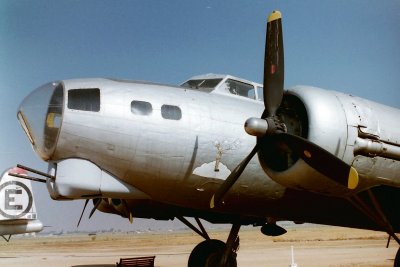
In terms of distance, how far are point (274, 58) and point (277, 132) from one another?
5.06 ft

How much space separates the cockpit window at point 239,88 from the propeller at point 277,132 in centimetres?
185

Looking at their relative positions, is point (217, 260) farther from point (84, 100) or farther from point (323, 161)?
point (84, 100)

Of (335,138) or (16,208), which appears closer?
(335,138)

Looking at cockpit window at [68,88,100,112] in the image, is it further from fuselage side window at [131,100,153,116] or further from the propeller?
the propeller

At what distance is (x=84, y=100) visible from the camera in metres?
7.96

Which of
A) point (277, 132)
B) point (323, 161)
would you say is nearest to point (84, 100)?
point (277, 132)

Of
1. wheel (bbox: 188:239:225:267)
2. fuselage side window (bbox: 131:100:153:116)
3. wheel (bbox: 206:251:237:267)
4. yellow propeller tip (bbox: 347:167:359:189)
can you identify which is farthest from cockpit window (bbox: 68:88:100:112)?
wheel (bbox: 188:239:225:267)

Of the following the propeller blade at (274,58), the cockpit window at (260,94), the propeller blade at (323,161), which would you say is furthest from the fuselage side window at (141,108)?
the cockpit window at (260,94)

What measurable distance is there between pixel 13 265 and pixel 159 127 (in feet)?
61.3

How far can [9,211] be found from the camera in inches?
1038

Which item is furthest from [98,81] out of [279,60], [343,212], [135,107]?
Result: [343,212]

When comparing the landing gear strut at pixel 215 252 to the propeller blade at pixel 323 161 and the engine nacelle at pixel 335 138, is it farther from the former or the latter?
the propeller blade at pixel 323 161

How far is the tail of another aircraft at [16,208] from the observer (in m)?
25.9

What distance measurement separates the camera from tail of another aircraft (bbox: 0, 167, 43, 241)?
84.8 feet
